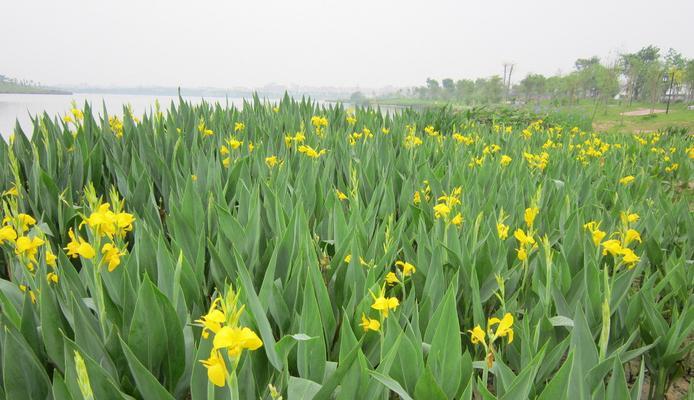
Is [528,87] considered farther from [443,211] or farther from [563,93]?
[443,211]

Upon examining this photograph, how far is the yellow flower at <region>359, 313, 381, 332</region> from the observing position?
0.90 metres

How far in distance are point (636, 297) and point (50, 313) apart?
4.85 feet

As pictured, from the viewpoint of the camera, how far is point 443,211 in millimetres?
1427

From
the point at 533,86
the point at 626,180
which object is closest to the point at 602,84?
the point at 533,86

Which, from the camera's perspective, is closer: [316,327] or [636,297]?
[316,327]

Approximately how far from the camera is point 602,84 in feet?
111

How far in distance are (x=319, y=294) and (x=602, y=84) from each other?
39549mm

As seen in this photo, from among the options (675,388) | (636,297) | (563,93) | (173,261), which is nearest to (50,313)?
(173,261)

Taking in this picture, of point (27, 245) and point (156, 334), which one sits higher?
point (27, 245)

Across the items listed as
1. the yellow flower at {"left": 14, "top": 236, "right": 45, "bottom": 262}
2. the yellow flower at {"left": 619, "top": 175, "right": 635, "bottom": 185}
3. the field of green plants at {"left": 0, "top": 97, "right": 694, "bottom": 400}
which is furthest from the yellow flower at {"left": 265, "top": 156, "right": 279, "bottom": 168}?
the yellow flower at {"left": 619, "top": 175, "right": 635, "bottom": 185}

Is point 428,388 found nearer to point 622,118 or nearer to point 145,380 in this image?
point 145,380

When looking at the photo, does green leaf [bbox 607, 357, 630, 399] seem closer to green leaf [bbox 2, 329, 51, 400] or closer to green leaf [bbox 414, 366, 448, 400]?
green leaf [bbox 414, 366, 448, 400]

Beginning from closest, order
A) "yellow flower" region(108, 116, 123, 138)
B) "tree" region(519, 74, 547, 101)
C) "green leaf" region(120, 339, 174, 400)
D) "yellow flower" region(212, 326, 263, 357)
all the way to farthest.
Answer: "yellow flower" region(212, 326, 263, 357)
"green leaf" region(120, 339, 174, 400)
"yellow flower" region(108, 116, 123, 138)
"tree" region(519, 74, 547, 101)

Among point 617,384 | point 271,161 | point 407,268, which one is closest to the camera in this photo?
point 617,384
